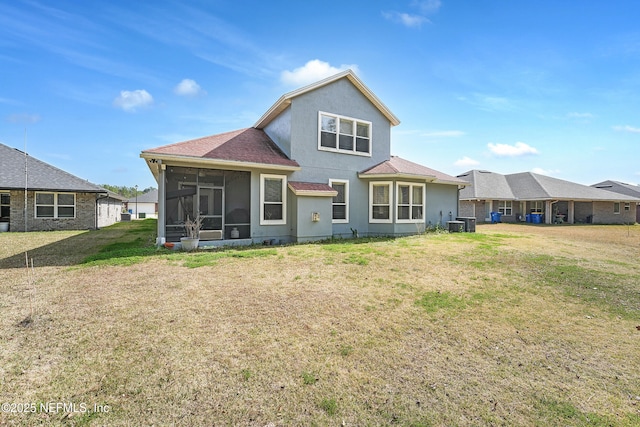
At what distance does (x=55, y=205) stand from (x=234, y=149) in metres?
14.1

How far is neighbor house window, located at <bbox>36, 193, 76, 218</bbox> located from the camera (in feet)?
56.6

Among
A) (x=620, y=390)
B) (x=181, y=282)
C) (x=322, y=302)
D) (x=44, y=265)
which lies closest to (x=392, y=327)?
(x=322, y=302)

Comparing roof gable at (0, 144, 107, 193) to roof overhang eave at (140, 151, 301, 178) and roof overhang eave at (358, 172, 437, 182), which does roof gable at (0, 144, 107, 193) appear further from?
roof overhang eave at (358, 172, 437, 182)

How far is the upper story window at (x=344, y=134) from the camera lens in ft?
44.0

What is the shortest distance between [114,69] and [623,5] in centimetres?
1846

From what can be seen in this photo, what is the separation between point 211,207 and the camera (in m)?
12.5

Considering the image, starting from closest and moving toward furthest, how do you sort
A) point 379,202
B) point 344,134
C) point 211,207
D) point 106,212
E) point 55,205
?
1. point 211,207
2. point 344,134
3. point 379,202
4. point 55,205
5. point 106,212

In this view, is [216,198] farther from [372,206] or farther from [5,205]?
[5,205]

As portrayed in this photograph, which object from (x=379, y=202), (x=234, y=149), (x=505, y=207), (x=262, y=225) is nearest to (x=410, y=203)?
(x=379, y=202)

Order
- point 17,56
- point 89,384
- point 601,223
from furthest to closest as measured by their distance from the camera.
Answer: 1. point 601,223
2. point 17,56
3. point 89,384

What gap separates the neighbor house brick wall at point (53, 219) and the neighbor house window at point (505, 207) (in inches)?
1358

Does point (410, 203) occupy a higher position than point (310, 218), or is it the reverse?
point (410, 203)

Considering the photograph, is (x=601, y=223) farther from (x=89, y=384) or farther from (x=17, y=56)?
(x=17, y=56)

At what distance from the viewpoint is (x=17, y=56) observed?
10.8 m
